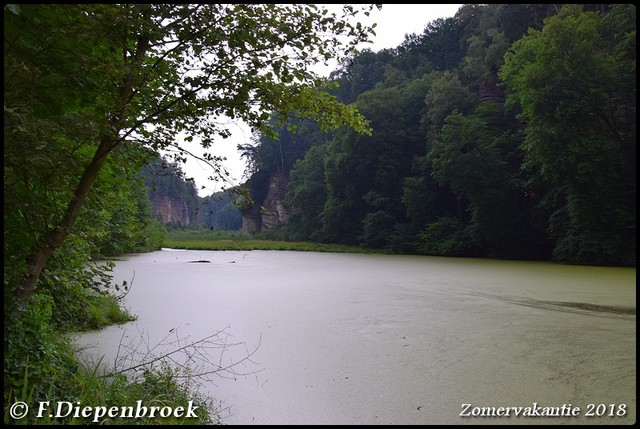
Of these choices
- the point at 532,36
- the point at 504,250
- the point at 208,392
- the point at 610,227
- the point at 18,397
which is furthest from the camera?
the point at 504,250

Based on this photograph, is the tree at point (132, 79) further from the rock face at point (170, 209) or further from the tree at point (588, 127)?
the rock face at point (170, 209)

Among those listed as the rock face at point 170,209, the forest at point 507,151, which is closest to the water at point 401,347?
the forest at point 507,151

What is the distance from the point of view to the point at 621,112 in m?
15.0

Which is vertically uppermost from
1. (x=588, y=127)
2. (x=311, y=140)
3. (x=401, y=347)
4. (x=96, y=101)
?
(x=311, y=140)

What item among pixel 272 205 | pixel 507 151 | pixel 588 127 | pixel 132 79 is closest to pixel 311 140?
pixel 272 205

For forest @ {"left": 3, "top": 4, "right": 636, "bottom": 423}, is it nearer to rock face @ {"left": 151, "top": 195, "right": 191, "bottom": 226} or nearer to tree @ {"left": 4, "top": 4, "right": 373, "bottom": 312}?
tree @ {"left": 4, "top": 4, "right": 373, "bottom": 312}

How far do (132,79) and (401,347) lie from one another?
3170 mm

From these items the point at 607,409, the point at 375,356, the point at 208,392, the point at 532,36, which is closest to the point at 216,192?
the point at 208,392

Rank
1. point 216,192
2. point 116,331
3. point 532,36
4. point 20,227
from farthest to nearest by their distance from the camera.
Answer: point 532,36 → point 116,331 → point 216,192 → point 20,227

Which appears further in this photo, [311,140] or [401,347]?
[311,140]

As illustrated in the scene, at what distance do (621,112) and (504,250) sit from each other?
6.01 metres

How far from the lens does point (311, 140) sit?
43.5 metres

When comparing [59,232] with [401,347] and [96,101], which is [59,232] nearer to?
[96,101]

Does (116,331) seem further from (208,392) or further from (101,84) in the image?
(101,84)
